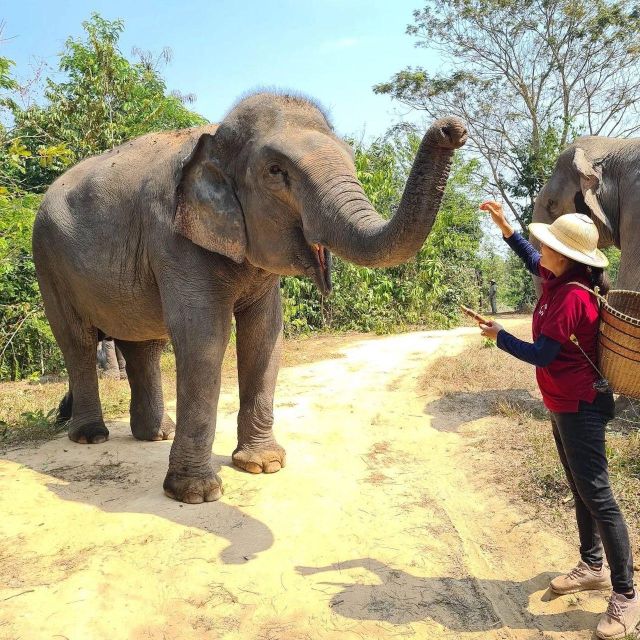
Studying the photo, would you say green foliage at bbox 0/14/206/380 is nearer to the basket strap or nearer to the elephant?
the elephant

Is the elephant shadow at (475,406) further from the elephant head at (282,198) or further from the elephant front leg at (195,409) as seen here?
the elephant head at (282,198)

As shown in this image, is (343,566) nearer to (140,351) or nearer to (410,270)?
(140,351)

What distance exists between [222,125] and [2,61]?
11.3 feet

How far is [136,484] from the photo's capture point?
4.93 metres

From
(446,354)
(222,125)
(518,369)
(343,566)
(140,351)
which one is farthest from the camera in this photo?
(446,354)

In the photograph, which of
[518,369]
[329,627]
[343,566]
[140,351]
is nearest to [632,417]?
[518,369]

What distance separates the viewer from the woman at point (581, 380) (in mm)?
2930

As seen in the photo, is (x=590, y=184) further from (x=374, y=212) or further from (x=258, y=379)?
(x=374, y=212)

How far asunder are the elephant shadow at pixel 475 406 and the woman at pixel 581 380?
11.0 feet

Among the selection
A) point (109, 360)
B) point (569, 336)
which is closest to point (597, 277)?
point (569, 336)

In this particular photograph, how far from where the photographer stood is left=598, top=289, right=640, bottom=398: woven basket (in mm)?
2781

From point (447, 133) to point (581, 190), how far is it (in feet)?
15.8

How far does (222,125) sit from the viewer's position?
14.1 ft

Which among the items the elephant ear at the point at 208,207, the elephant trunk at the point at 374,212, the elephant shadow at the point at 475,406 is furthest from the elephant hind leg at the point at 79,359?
the elephant shadow at the point at 475,406
